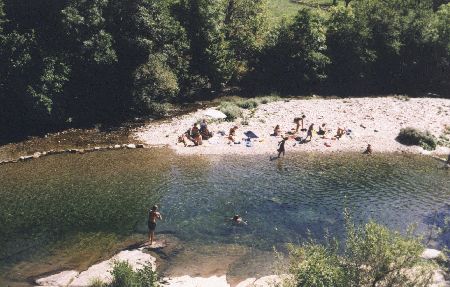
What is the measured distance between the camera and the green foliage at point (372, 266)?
1755 cm

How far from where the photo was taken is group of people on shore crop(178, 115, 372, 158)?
148 ft

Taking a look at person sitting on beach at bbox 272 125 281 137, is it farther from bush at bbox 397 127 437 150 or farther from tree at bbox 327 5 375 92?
tree at bbox 327 5 375 92

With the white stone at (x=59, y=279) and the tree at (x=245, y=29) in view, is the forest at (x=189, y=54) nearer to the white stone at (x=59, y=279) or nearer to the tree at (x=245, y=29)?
the tree at (x=245, y=29)

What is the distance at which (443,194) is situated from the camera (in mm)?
37062

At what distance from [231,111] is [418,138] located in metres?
21.1

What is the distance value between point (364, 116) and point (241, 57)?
20104mm

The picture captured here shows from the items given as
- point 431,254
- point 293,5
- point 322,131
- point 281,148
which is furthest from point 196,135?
point 293,5

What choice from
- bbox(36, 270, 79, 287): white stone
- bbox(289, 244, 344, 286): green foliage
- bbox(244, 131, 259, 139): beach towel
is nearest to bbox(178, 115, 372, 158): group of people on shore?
bbox(244, 131, 259, 139): beach towel

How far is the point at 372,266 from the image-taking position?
58.6 ft

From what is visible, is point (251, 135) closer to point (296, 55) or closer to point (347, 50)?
point (296, 55)

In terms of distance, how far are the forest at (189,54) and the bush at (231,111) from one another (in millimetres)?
6474

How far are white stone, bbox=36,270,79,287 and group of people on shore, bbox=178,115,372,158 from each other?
72.3 feet

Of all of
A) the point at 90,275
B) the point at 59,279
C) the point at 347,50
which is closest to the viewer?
the point at 59,279

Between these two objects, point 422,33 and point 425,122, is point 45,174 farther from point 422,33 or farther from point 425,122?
point 422,33
